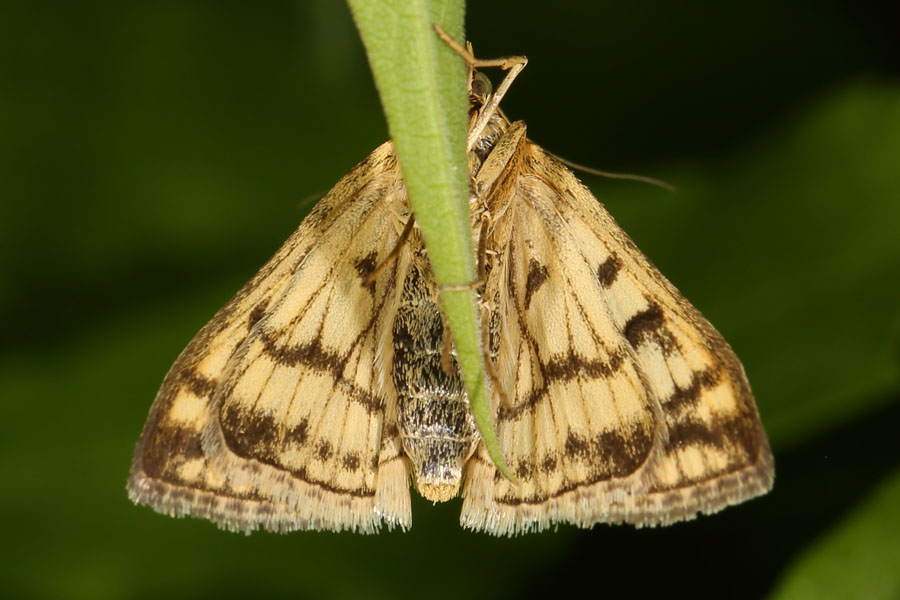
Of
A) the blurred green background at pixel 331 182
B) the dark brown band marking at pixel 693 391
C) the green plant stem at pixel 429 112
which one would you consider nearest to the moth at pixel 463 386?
the dark brown band marking at pixel 693 391

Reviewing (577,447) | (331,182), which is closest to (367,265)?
(577,447)

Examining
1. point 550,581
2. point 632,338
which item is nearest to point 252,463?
point 632,338

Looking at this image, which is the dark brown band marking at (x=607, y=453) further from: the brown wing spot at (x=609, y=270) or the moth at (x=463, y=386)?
the brown wing spot at (x=609, y=270)

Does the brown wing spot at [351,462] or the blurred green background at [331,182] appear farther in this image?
the blurred green background at [331,182]

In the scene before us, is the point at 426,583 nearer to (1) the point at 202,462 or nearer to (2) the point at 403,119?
(1) the point at 202,462

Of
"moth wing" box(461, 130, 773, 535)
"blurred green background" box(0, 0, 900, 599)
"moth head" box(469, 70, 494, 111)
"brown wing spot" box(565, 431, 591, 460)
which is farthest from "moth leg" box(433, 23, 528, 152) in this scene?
"blurred green background" box(0, 0, 900, 599)

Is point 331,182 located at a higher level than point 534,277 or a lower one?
lower

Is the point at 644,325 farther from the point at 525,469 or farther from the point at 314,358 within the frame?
the point at 314,358

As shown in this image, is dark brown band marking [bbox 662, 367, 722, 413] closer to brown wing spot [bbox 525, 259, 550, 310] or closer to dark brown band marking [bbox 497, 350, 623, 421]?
dark brown band marking [bbox 497, 350, 623, 421]
